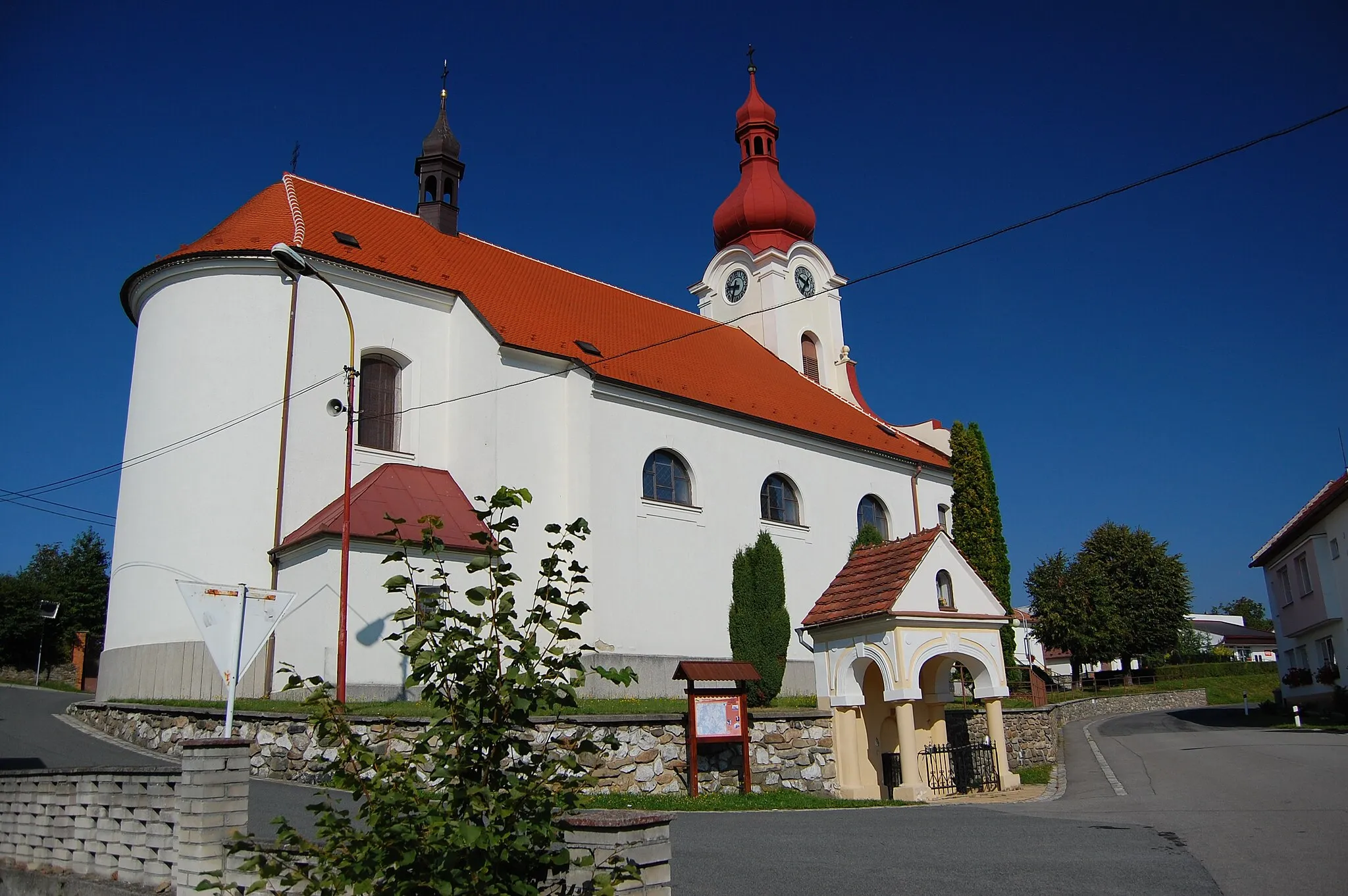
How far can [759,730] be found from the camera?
15367 mm

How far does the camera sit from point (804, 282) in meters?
33.6

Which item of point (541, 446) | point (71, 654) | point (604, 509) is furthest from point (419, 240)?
point (71, 654)

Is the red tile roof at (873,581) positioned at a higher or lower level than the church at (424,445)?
lower

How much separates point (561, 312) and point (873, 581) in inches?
468

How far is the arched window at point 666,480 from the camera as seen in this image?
75.2 feet

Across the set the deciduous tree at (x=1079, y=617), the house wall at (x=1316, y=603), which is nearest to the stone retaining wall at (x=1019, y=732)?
the house wall at (x=1316, y=603)

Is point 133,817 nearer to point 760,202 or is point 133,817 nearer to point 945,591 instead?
point 945,591

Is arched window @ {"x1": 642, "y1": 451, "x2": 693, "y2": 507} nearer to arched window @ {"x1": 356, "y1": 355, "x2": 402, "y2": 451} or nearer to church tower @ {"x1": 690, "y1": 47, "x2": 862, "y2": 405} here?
arched window @ {"x1": 356, "y1": 355, "x2": 402, "y2": 451}

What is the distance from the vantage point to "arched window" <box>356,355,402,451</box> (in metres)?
20.2

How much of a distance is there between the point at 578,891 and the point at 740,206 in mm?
31213

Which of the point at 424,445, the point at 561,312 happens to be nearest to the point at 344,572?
the point at 424,445

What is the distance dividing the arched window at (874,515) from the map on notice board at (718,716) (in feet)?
46.8

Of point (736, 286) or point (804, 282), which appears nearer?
point (736, 286)

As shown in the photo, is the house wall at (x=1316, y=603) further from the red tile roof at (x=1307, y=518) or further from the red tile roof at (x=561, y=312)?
the red tile roof at (x=561, y=312)
